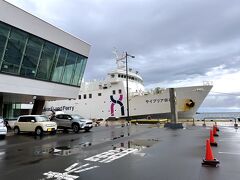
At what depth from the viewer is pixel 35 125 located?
1817cm

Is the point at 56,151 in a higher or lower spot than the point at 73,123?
lower

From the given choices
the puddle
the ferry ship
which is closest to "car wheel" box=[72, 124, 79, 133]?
the puddle

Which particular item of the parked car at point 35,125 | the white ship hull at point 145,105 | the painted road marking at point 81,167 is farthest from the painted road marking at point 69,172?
the white ship hull at point 145,105

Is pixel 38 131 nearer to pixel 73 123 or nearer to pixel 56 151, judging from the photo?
pixel 73 123

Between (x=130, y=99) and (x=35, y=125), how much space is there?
23.9m

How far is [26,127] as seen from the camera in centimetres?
1888

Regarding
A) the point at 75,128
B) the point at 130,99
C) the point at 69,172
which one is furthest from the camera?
the point at 130,99

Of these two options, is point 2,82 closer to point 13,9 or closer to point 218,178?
point 13,9

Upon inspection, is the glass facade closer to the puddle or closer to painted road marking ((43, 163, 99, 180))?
the puddle

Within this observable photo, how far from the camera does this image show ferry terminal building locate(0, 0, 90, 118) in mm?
18594

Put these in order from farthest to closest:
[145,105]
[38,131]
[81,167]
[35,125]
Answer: [145,105]
[35,125]
[38,131]
[81,167]

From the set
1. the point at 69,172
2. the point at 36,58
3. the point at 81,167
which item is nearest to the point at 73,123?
the point at 36,58

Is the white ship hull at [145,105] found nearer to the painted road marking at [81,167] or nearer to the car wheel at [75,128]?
the car wheel at [75,128]

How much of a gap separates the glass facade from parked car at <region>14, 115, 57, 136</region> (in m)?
4.15
